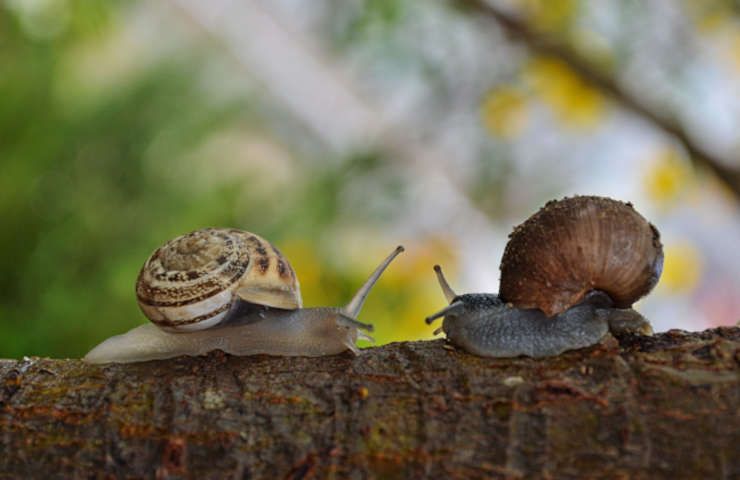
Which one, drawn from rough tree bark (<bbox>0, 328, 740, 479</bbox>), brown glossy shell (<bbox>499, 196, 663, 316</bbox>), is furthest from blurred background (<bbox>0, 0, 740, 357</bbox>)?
rough tree bark (<bbox>0, 328, 740, 479</bbox>)

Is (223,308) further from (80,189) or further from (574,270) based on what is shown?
(80,189)

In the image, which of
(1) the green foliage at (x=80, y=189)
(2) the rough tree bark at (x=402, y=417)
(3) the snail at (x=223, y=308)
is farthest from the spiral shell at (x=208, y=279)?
(1) the green foliage at (x=80, y=189)

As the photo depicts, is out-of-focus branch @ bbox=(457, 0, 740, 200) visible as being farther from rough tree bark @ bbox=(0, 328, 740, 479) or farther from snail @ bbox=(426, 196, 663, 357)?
rough tree bark @ bbox=(0, 328, 740, 479)

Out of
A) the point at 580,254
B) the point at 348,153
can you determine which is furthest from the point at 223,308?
the point at 348,153

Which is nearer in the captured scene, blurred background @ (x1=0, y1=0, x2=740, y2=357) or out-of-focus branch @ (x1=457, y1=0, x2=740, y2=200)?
out-of-focus branch @ (x1=457, y1=0, x2=740, y2=200)

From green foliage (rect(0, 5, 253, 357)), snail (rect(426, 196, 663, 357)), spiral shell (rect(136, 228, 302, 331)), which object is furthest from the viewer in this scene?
green foliage (rect(0, 5, 253, 357))

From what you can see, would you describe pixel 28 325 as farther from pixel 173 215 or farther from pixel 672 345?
pixel 672 345

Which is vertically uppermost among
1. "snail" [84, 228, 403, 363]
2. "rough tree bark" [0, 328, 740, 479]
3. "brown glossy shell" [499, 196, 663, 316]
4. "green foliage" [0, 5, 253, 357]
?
"green foliage" [0, 5, 253, 357]
